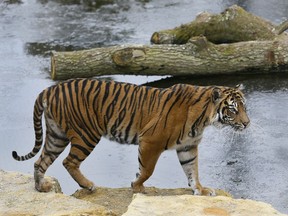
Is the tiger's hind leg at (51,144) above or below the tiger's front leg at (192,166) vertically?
above

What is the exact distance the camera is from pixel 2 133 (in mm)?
8867

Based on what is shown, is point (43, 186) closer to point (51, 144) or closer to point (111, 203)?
point (51, 144)

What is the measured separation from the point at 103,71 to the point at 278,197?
3761 mm

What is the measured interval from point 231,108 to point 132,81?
4036 mm

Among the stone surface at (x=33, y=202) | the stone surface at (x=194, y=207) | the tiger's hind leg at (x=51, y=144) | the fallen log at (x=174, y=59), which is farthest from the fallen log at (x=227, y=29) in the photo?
the stone surface at (x=194, y=207)

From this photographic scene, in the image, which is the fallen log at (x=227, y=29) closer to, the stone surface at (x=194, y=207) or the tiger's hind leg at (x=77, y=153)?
the tiger's hind leg at (x=77, y=153)

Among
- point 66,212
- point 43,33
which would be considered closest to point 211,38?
point 43,33

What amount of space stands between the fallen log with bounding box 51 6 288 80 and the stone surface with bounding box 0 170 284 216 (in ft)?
11.0

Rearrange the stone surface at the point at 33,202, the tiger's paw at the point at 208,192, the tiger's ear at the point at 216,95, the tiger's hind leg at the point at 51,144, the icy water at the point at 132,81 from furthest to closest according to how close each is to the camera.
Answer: the icy water at the point at 132,81 < the tiger's paw at the point at 208,192 < the tiger's hind leg at the point at 51,144 < the tiger's ear at the point at 216,95 < the stone surface at the point at 33,202

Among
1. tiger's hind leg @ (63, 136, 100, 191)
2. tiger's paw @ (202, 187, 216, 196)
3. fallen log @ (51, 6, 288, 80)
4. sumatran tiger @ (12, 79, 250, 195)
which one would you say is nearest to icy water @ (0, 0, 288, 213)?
fallen log @ (51, 6, 288, 80)

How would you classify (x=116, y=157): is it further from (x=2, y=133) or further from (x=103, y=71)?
(x=103, y=71)

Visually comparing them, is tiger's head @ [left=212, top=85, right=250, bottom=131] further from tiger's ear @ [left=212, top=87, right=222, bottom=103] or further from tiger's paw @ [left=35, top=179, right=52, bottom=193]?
tiger's paw @ [left=35, top=179, right=52, bottom=193]

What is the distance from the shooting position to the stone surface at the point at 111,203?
15.9 ft

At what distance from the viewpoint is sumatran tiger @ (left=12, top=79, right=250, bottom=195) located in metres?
6.54
